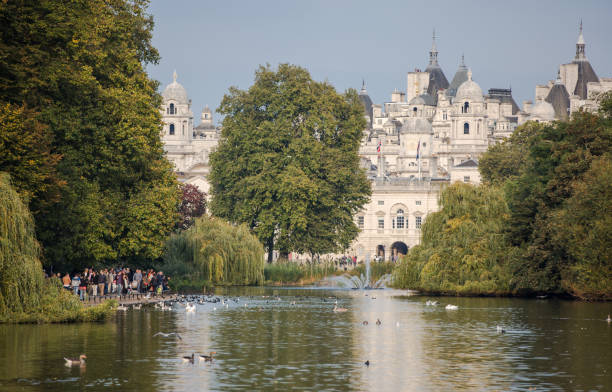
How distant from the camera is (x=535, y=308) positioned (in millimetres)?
42344

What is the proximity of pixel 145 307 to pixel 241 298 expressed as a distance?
304 inches

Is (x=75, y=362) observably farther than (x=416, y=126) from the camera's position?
No

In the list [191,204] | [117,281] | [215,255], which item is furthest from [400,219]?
[117,281]

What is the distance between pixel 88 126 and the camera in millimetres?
41156

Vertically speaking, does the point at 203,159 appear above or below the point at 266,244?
above

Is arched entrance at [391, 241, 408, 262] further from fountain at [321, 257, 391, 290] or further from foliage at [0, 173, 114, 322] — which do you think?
foliage at [0, 173, 114, 322]

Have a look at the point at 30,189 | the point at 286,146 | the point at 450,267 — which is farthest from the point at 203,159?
the point at 30,189

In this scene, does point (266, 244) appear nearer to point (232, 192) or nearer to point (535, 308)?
point (232, 192)

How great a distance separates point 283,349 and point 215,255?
109 feet

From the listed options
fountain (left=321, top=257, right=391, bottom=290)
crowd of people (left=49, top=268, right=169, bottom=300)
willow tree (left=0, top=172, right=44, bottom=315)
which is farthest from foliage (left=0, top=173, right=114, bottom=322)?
fountain (left=321, top=257, right=391, bottom=290)

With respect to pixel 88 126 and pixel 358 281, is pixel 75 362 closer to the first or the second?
pixel 88 126

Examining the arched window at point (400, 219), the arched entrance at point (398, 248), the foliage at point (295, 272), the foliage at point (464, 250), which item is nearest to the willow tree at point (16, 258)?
the foliage at point (464, 250)

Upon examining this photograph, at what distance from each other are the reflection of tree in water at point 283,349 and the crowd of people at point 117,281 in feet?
24.9

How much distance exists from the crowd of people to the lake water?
5.42m
